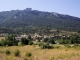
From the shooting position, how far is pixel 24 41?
47.3 meters

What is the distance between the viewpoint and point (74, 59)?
11281 millimetres

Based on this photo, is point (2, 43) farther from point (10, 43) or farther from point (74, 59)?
point (74, 59)

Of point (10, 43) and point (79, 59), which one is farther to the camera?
point (10, 43)

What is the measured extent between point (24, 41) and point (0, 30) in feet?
275

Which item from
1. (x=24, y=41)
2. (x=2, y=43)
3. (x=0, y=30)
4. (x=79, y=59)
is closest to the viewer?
(x=79, y=59)

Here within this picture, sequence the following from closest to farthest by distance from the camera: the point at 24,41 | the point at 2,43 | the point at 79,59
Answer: the point at 79,59 < the point at 2,43 < the point at 24,41

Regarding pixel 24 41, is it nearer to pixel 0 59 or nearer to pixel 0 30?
pixel 0 59

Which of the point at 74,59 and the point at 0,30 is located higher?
the point at 74,59

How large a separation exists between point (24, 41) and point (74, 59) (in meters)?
36.7

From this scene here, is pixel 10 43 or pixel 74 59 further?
pixel 10 43

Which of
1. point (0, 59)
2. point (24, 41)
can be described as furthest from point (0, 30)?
point (0, 59)

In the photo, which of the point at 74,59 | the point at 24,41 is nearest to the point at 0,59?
the point at 74,59

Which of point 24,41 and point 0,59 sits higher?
point 0,59

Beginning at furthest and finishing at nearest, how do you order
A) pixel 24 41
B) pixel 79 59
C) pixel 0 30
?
1. pixel 0 30
2. pixel 24 41
3. pixel 79 59
